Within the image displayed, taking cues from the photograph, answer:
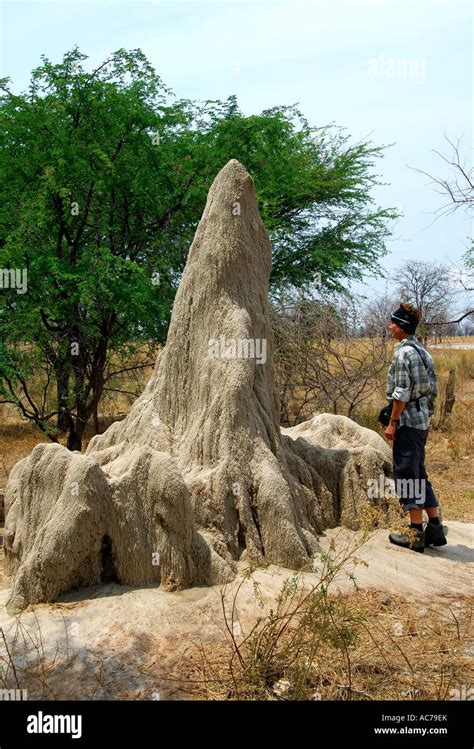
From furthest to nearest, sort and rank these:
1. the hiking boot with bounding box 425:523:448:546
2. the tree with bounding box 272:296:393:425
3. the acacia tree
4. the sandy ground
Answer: the tree with bounding box 272:296:393:425
the acacia tree
the hiking boot with bounding box 425:523:448:546
the sandy ground

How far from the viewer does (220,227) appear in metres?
6.02

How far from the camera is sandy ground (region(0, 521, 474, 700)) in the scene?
368 cm

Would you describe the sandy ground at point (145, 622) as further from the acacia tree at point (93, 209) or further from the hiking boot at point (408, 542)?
the acacia tree at point (93, 209)

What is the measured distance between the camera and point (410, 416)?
575cm

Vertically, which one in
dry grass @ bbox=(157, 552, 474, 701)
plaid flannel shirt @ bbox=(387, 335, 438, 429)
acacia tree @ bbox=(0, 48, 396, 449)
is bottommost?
dry grass @ bbox=(157, 552, 474, 701)

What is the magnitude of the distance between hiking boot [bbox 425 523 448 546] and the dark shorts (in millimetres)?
329

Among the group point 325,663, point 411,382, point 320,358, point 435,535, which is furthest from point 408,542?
point 320,358

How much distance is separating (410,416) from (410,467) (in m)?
0.42

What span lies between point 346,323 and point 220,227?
7616 millimetres

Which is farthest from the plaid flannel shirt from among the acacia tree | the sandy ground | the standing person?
the acacia tree

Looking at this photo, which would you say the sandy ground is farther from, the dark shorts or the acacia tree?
the acacia tree
